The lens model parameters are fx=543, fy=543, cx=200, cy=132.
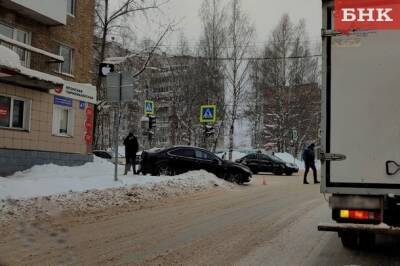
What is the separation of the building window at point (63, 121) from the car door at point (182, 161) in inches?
167

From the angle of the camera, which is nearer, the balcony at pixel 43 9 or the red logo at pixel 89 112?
the balcony at pixel 43 9

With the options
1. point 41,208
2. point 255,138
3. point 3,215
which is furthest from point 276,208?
point 255,138

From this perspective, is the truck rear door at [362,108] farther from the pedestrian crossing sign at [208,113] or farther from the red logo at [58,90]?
the pedestrian crossing sign at [208,113]

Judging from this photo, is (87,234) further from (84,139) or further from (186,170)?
(84,139)

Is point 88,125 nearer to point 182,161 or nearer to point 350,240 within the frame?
point 182,161

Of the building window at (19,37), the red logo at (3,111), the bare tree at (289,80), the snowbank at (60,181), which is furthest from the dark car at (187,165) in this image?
the bare tree at (289,80)

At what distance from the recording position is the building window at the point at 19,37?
1912 cm

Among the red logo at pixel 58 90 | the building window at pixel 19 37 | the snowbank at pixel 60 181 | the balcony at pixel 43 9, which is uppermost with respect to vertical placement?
the balcony at pixel 43 9

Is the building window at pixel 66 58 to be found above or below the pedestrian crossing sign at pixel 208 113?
above

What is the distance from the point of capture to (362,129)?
6074 mm

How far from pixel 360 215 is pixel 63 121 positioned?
17.4 metres

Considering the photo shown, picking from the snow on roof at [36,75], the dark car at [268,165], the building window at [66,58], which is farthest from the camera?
the dark car at [268,165]

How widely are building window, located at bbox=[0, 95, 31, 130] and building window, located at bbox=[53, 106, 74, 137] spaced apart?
1696 millimetres

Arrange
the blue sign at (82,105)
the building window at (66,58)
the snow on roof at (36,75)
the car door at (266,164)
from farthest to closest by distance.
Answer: the car door at (266,164)
the blue sign at (82,105)
the building window at (66,58)
the snow on roof at (36,75)
